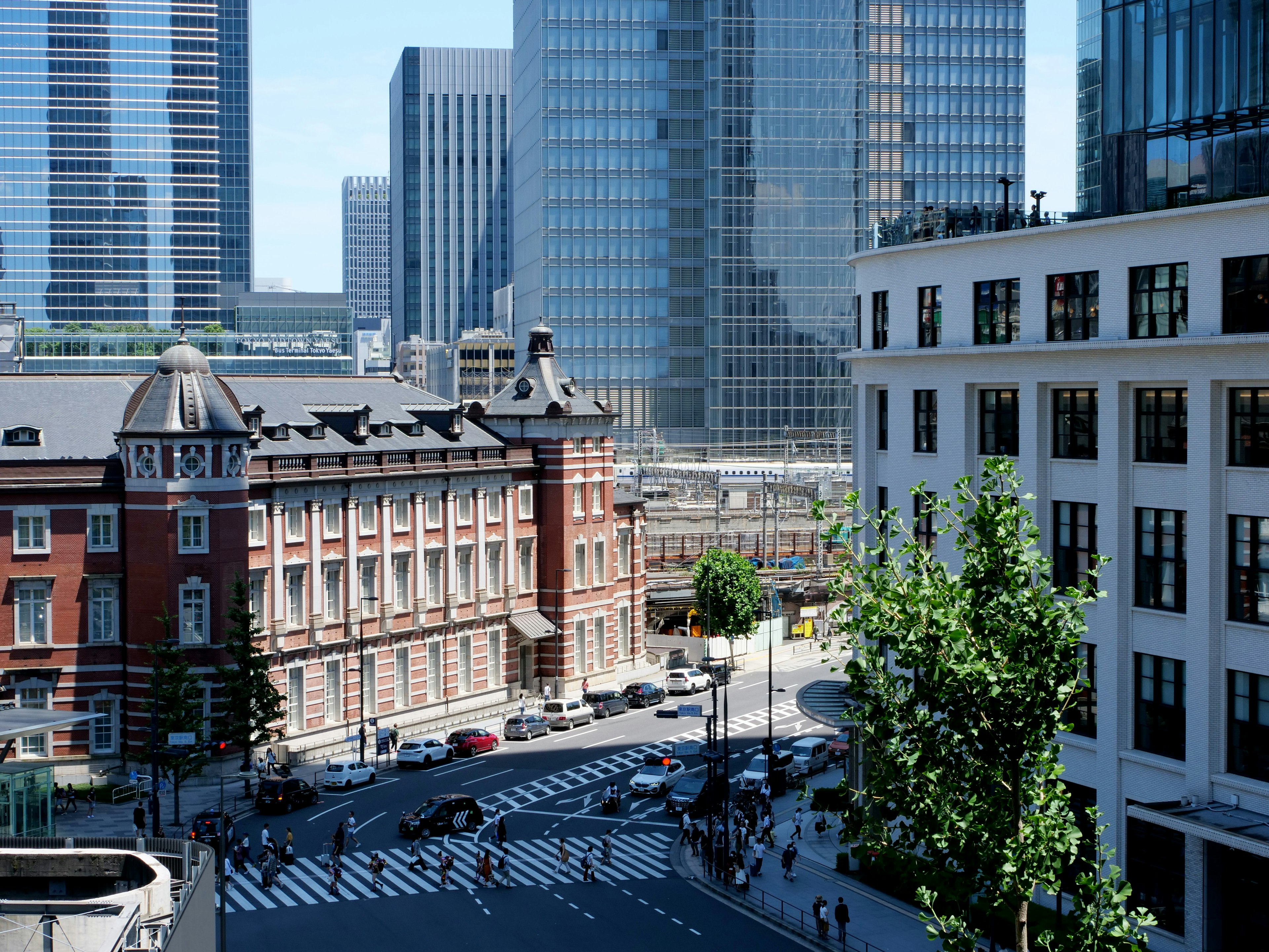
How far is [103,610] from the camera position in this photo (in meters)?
73.1

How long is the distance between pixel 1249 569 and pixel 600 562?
184ft

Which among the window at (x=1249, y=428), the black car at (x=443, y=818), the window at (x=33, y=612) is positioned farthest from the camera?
the window at (x=33, y=612)

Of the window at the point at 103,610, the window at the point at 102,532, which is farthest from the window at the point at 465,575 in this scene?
the window at the point at 102,532

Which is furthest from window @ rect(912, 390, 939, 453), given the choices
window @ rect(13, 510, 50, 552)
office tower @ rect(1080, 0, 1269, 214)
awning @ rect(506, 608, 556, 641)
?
window @ rect(13, 510, 50, 552)

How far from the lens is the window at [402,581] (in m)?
83.9

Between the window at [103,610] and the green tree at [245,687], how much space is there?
18.1ft

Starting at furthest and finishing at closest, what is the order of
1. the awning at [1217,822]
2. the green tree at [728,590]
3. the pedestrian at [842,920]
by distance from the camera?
the green tree at [728,590] → the pedestrian at [842,920] → the awning at [1217,822]

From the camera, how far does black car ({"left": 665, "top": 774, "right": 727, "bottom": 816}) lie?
66.0 metres

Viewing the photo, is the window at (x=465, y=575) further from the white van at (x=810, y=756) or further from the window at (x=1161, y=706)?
the window at (x=1161, y=706)

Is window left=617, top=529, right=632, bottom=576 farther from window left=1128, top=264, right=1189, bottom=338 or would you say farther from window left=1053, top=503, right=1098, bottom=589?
window left=1128, top=264, right=1189, bottom=338

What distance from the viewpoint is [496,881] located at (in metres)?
57.5

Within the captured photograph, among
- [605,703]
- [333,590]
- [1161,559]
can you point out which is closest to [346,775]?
[333,590]

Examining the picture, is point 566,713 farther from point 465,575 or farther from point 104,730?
point 104,730

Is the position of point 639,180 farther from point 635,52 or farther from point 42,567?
point 42,567
